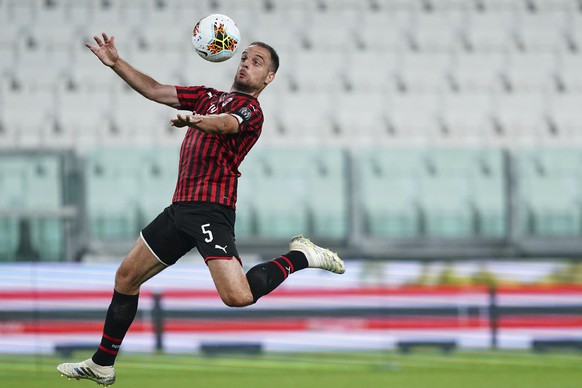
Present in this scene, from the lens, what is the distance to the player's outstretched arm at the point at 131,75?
4824 millimetres

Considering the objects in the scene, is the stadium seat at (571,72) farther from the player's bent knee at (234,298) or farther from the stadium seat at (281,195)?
the player's bent knee at (234,298)

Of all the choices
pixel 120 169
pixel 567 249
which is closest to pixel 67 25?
pixel 120 169

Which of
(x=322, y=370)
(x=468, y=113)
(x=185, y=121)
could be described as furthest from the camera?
(x=468, y=113)

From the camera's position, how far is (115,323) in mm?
4816

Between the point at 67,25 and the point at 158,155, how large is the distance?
3554 millimetres

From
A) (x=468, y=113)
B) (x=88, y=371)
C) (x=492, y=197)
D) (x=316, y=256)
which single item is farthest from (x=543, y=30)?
(x=88, y=371)

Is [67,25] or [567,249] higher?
[67,25]

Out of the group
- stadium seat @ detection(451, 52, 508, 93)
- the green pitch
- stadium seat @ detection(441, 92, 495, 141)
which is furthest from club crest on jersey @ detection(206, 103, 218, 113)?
stadium seat @ detection(451, 52, 508, 93)

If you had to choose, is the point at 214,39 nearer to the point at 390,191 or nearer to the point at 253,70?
the point at 253,70

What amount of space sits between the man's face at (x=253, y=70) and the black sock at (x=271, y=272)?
2.74ft

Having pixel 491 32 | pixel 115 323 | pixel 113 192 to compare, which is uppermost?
pixel 491 32

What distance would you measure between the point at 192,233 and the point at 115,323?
24.4 inches

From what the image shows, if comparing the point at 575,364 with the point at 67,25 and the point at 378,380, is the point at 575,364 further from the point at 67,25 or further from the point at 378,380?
the point at 67,25

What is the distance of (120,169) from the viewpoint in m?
8.39
